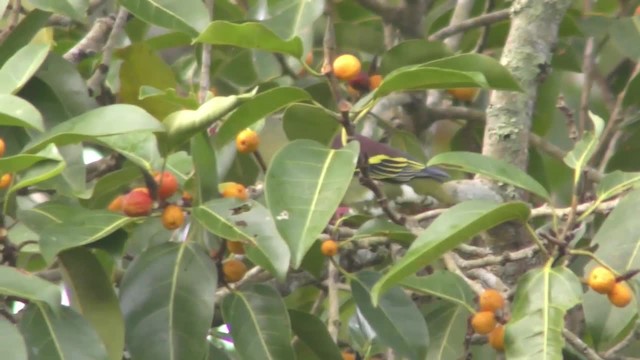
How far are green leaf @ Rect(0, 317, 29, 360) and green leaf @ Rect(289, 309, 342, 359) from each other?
0.51m

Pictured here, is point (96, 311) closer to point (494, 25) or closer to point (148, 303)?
point (148, 303)

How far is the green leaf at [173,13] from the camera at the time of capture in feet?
5.68

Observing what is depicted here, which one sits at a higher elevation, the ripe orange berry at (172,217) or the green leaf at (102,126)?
the green leaf at (102,126)

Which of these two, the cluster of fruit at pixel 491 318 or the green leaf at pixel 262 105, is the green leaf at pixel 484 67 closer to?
the green leaf at pixel 262 105

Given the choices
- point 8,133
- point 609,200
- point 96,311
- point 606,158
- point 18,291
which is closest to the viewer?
point 18,291

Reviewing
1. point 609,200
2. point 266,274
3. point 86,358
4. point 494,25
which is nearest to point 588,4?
point 494,25

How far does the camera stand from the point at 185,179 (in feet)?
5.62

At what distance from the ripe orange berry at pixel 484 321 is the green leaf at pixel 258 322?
25 cm

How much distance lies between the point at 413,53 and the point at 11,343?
986 millimetres

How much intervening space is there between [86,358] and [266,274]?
474mm

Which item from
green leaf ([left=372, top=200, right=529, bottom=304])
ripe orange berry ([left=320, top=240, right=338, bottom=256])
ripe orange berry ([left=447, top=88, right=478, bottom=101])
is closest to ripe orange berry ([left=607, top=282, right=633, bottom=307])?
green leaf ([left=372, top=200, right=529, bottom=304])

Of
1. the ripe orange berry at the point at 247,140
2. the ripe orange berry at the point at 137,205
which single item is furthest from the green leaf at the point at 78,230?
the ripe orange berry at the point at 247,140

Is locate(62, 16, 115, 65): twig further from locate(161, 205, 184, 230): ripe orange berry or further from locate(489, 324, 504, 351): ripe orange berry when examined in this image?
locate(489, 324, 504, 351): ripe orange berry

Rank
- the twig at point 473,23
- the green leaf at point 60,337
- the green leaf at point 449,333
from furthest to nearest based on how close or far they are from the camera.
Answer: the twig at point 473,23 → the green leaf at point 449,333 → the green leaf at point 60,337
